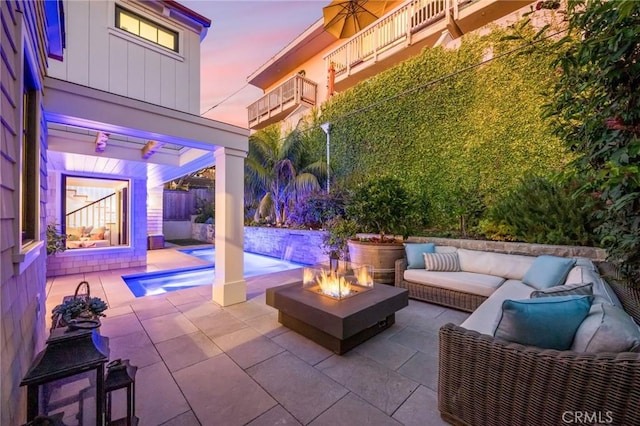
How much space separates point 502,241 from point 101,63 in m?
7.18

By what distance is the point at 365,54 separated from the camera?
8.58m

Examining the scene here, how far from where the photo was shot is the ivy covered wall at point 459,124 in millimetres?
5195

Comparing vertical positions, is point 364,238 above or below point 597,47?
below

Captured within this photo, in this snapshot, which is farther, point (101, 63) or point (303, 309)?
point (101, 63)

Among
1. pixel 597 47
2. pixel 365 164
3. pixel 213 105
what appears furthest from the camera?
pixel 213 105

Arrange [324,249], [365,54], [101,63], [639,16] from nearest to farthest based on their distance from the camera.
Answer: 1. [639,16]
2. [101,63]
3. [324,249]
4. [365,54]

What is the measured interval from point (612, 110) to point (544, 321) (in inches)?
77.7

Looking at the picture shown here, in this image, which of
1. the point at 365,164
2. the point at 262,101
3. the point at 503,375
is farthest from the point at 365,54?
the point at 503,375

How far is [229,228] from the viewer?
13.7 ft

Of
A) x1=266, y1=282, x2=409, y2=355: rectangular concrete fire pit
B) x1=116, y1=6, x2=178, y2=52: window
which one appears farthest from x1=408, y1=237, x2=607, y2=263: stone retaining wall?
x1=116, y1=6, x2=178, y2=52: window

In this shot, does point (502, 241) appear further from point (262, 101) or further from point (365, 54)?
point (262, 101)

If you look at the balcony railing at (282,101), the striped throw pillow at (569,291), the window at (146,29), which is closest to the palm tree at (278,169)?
the balcony railing at (282,101)

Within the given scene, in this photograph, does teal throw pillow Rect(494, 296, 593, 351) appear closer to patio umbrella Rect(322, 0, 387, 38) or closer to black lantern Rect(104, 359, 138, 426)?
black lantern Rect(104, 359, 138, 426)

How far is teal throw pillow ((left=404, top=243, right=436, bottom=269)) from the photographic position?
14.8ft
